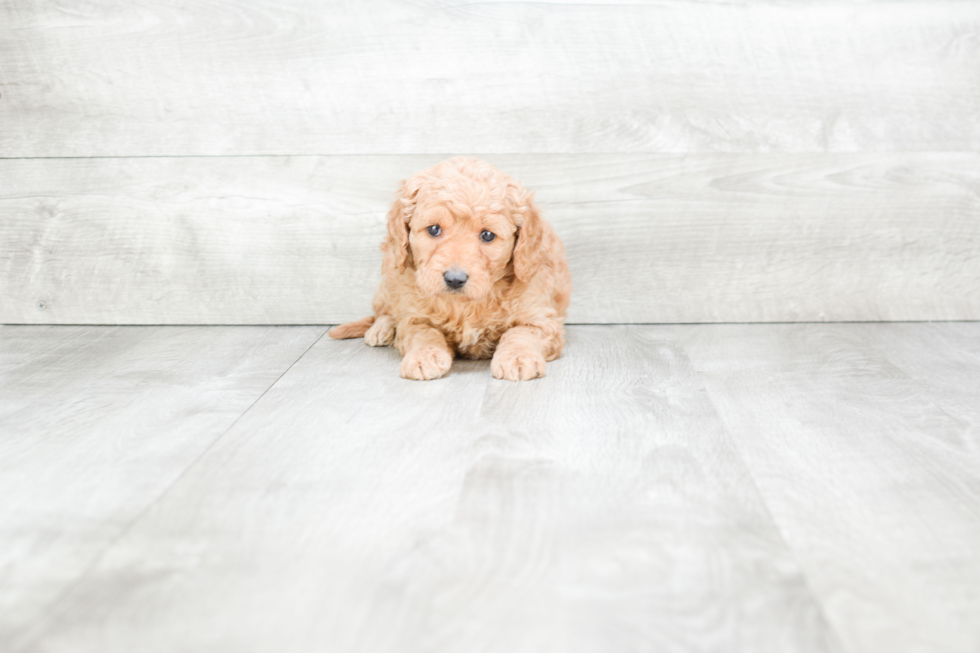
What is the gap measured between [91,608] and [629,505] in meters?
0.77

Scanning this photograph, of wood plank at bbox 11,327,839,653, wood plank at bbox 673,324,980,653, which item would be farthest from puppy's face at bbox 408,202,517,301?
A: wood plank at bbox 673,324,980,653

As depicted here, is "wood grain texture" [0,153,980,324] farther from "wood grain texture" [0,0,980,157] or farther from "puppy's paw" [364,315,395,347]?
"puppy's paw" [364,315,395,347]

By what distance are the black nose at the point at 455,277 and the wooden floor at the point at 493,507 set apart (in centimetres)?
24

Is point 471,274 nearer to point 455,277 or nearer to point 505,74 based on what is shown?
point 455,277

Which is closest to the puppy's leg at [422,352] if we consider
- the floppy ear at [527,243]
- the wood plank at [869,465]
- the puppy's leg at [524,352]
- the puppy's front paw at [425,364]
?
the puppy's front paw at [425,364]

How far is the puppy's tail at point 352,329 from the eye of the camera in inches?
90.1

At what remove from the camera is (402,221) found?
1838 millimetres

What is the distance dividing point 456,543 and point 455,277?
77 centimetres

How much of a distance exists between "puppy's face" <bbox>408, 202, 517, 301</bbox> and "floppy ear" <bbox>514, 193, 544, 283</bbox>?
0.09 feet

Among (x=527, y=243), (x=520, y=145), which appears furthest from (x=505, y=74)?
(x=527, y=243)

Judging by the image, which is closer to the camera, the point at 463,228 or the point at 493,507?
the point at 493,507

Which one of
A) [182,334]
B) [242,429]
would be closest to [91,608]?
[242,429]

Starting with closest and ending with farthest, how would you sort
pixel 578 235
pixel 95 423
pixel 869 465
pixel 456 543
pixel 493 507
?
pixel 456 543, pixel 493 507, pixel 869 465, pixel 95 423, pixel 578 235

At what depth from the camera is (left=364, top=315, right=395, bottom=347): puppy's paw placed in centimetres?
218
